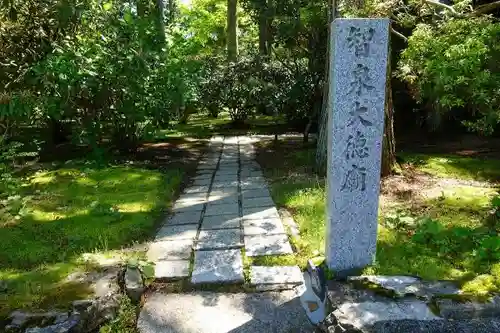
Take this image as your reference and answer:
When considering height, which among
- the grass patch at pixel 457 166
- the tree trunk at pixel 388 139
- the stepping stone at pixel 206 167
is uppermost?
the tree trunk at pixel 388 139

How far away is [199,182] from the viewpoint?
7.75 m

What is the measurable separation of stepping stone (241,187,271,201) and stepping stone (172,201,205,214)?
0.68m

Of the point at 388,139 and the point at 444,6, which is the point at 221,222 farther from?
the point at 444,6

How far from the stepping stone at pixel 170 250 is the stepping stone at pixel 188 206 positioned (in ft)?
3.83

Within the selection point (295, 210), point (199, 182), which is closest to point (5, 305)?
point (295, 210)

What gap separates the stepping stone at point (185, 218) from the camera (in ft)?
18.6

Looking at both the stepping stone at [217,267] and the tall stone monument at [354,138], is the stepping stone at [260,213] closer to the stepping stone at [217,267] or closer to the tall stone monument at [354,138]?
the stepping stone at [217,267]

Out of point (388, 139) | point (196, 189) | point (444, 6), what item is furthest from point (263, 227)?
point (444, 6)

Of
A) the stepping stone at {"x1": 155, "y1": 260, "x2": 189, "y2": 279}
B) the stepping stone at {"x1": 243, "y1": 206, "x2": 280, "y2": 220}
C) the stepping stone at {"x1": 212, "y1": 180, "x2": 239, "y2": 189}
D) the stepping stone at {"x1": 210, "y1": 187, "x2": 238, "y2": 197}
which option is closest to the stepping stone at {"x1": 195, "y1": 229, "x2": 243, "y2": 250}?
the stepping stone at {"x1": 155, "y1": 260, "x2": 189, "y2": 279}

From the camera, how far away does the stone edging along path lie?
417cm

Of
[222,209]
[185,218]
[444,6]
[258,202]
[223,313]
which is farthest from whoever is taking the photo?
[258,202]

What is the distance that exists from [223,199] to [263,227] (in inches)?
56.1

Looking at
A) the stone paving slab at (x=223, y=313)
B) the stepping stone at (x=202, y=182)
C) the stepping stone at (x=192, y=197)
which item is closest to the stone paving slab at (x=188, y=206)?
the stepping stone at (x=192, y=197)

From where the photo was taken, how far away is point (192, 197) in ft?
22.4
